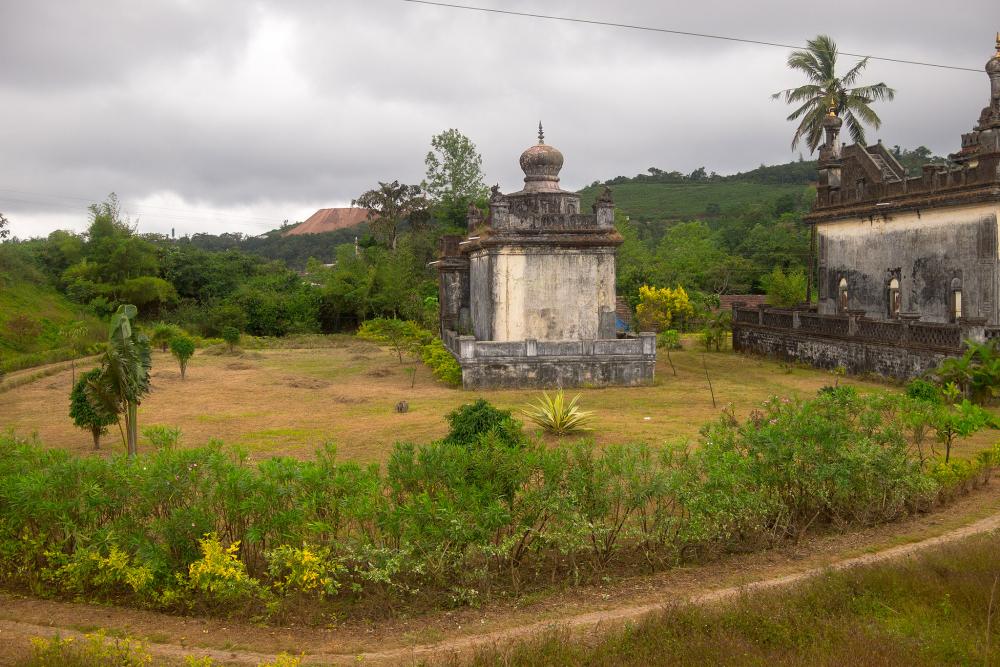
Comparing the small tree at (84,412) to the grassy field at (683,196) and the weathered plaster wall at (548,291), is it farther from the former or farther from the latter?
the grassy field at (683,196)

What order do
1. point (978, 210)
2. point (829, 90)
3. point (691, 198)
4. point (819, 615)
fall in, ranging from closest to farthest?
point (819, 615) → point (978, 210) → point (829, 90) → point (691, 198)

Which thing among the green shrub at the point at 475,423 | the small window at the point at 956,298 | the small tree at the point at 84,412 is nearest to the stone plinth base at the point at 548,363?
the small window at the point at 956,298

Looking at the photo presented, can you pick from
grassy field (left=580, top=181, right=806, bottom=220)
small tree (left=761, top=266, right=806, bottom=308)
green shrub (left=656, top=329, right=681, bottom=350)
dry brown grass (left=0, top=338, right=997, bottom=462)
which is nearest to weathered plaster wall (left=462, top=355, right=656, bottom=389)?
dry brown grass (left=0, top=338, right=997, bottom=462)

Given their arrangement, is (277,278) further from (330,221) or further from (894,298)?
(330,221)

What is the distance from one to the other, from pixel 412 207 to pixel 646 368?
35.6 meters

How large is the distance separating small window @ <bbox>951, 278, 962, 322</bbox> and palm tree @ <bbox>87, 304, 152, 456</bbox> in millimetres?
19050

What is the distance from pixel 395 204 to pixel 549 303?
34.5m

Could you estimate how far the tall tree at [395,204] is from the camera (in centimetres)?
5381

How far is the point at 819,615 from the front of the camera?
603 centimetres

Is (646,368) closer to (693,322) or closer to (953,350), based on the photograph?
(953,350)

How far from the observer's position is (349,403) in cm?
1830

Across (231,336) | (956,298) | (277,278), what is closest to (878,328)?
(956,298)

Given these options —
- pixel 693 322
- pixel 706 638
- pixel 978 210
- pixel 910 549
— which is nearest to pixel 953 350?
pixel 978 210

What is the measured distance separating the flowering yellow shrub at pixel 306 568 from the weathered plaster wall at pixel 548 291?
1522 centimetres
